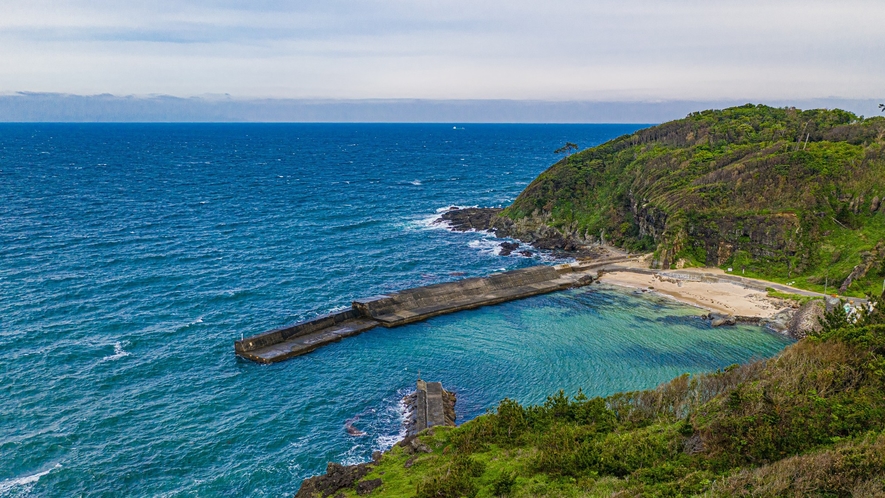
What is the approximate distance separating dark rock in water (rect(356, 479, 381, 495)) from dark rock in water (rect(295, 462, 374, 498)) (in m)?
0.73

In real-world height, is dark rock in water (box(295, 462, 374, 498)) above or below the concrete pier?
above

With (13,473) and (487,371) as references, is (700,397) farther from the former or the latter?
(13,473)

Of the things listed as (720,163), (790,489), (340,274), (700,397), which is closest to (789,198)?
(720,163)

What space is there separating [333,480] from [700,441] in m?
22.5

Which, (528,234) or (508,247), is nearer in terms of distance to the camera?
(508,247)

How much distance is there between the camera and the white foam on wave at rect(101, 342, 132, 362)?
59.6m

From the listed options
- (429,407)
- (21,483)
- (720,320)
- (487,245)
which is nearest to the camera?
(21,483)

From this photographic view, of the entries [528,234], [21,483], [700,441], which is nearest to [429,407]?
[700,441]

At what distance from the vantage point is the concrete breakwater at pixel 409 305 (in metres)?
62.9

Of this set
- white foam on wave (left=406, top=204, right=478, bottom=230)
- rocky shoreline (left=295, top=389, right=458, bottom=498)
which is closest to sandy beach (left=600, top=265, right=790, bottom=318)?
white foam on wave (left=406, top=204, right=478, bottom=230)

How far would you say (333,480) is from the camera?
38906 mm

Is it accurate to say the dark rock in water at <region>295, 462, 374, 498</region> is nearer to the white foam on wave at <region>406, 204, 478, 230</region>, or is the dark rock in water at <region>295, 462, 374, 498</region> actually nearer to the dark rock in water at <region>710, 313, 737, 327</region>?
the dark rock in water at <region>710, 313, 737, 327</region>

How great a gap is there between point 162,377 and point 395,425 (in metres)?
23.6

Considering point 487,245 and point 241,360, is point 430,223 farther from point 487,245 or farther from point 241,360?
point 241,360
